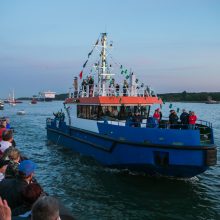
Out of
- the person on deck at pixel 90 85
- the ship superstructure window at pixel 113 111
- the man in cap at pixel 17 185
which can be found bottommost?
the man in cap at pixel 17 185

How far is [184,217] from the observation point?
9578 mm

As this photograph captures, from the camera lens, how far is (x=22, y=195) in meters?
4.17

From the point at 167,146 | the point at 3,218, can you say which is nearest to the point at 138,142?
the point at 167,146

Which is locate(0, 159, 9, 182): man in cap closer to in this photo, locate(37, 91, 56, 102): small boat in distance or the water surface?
the water surface

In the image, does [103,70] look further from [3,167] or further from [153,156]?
[3,167]

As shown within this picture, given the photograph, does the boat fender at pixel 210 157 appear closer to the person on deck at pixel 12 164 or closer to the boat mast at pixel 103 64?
the boat mast at pixel 103 64

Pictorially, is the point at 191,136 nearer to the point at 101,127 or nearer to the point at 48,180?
the point at 101,127

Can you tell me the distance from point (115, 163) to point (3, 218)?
1104 cm

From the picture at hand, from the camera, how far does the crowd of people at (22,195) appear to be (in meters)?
2.97

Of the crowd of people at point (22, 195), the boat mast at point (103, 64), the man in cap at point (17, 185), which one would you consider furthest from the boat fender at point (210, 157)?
the man in cap at point (17, 185)

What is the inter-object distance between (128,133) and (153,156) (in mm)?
1269

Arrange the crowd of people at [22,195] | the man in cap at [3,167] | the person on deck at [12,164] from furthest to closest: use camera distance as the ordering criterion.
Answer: the person on deck at [12,164] < the man in cap at [3,167] < the crowd of people at [22,195]

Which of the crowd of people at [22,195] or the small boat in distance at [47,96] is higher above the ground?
the small boat in distance at [47,96]

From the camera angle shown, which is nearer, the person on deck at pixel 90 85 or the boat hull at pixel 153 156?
the boat hull at pixel 153 156
